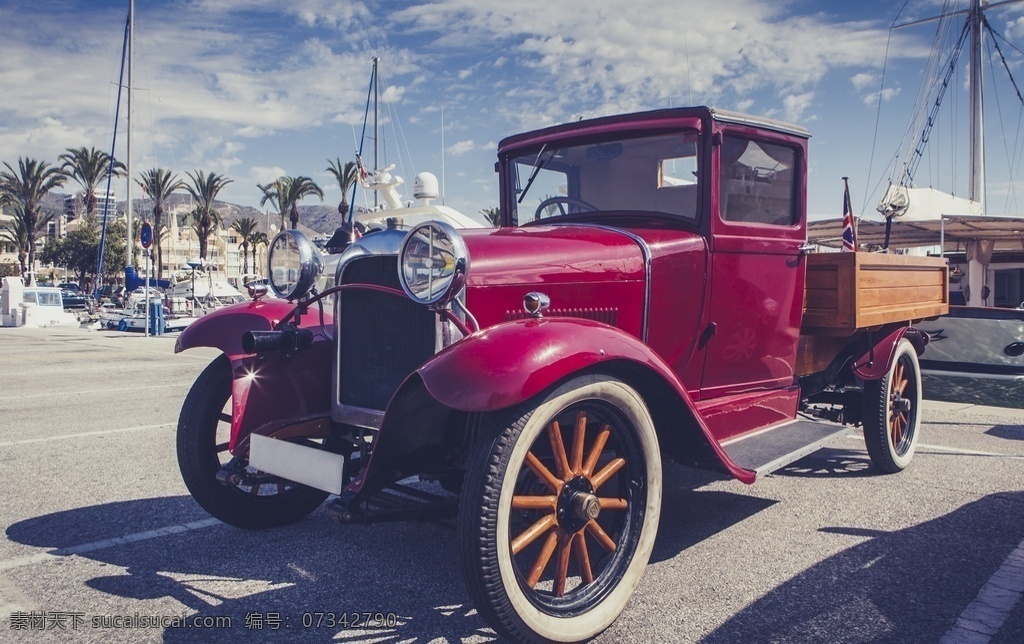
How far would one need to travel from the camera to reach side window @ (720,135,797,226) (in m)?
3.94

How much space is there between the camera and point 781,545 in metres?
3.63

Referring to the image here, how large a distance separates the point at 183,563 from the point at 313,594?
2.37ft

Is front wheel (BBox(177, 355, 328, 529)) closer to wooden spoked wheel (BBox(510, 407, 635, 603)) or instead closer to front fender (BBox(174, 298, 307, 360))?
front fender (BBox(174, 298, 307, 360))

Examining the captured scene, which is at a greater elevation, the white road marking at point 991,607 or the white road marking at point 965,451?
the white road marking at point 965,451

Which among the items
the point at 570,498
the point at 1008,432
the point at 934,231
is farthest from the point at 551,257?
the point at 934,231

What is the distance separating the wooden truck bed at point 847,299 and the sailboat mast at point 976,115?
17.9 metres

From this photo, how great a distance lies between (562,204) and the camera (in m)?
4.25

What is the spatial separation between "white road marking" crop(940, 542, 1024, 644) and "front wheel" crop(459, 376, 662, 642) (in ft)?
3.62

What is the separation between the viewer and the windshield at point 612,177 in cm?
388

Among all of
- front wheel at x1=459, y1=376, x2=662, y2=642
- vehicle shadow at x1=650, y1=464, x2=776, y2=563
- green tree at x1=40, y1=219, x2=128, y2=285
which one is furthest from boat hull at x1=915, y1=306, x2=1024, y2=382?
green tree at x1=40, y1=219, x2=128, y2=285

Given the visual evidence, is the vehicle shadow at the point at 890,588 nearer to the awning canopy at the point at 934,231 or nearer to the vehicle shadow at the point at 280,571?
the vehicle shadow at the point at 280,571

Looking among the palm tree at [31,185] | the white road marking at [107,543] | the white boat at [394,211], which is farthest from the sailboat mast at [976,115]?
the palm tree at [31,185]

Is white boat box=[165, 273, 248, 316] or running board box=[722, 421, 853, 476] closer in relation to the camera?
running board box=[722, 421, 853, 476]

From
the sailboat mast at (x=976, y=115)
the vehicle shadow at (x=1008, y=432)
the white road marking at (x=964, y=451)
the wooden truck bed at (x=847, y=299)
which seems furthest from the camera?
the sailboat mast at (x=976, y=115)
